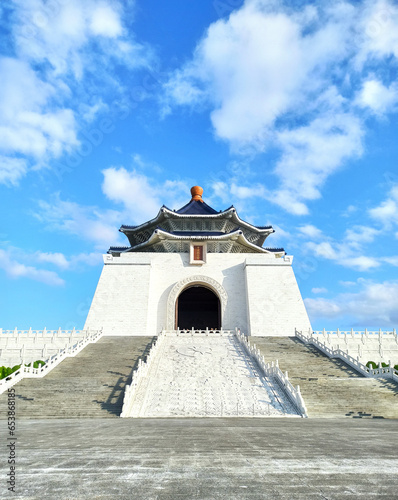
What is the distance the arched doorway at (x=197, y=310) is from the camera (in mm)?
34844

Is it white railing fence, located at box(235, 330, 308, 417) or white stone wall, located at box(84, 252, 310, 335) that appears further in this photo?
white stone wall, located at box(84, 252, 310, 335)

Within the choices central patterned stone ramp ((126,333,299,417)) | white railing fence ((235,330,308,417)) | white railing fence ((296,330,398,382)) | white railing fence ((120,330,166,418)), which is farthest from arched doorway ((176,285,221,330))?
white railing fence ((120,330,166,418))

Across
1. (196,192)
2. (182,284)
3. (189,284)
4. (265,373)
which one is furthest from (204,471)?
(196,192)

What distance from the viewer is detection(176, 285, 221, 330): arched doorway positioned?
34.8m

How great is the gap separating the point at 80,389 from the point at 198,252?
56.2 ft

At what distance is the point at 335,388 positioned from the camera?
41.9 feet

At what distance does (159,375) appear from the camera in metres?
13.9

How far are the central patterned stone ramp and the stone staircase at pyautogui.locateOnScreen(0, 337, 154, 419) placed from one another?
99cm

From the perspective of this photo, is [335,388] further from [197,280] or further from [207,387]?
[197,280]

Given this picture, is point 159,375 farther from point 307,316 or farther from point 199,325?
point 199,325

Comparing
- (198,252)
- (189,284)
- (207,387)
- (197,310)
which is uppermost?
(198,252)

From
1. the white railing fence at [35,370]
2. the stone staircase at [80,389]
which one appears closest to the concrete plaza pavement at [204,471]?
the stone staircase at [80,389]

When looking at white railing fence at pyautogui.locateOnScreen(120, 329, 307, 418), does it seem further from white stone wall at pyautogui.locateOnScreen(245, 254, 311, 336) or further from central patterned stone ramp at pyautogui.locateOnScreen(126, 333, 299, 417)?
white stone wall at pyautogui.locateOnScreen(245, 254, 311, 336)

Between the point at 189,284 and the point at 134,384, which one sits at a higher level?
the point at 189,284
